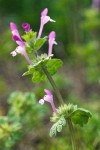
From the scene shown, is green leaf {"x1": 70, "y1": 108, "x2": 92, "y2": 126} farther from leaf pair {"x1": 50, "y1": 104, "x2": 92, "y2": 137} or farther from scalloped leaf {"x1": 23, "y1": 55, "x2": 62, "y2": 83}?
scalloped leaf {"x1": 23, "y1": 55, "x2": 62, "y2": 83}

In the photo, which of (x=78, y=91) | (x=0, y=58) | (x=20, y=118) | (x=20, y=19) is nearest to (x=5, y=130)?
(x=20, y=118)

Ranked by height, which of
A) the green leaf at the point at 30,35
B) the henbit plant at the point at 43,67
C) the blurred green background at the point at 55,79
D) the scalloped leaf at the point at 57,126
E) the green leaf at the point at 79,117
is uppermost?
the blurred green background at the point at 55,79

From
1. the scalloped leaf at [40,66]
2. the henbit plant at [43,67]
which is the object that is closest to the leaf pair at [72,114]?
the henbit plant at [43,67]

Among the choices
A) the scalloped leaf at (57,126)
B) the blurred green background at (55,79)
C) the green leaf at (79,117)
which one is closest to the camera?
the scalloped leaf at (57,126)

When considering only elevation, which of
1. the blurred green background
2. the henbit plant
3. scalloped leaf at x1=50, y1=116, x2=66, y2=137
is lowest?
scalloped leaf at x1=50, y1=116, x2=66, y2=137

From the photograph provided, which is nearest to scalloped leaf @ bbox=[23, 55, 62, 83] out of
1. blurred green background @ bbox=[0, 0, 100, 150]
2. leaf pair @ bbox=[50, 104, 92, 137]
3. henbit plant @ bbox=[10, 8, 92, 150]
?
henbit plant @ bbox=[10, 8, 92, 150]

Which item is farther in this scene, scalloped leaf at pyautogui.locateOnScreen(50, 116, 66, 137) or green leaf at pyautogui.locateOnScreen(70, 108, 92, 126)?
green leaf at pyautogui.locateOnScreen(70, 108, 92, 126)

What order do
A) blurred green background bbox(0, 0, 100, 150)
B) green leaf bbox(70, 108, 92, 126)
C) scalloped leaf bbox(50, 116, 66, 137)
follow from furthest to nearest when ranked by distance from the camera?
1. blurred green background bbox(0, 0, 100, 150)
2. green leaf bbox(70, 108, 92, 126)
3. scalloped leaf bbox(50, 116, 66, 137)

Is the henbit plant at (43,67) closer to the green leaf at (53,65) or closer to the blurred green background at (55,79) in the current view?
the green leaf at (53,65)
